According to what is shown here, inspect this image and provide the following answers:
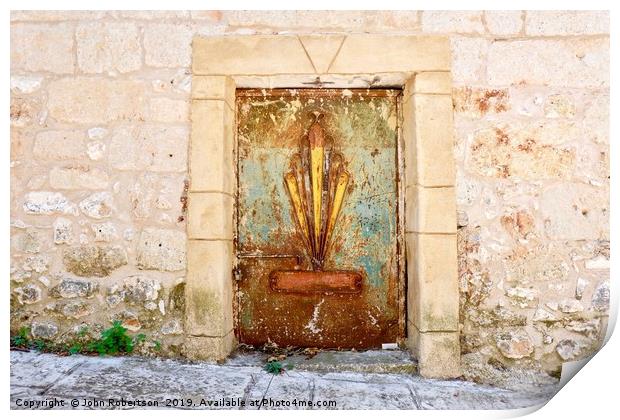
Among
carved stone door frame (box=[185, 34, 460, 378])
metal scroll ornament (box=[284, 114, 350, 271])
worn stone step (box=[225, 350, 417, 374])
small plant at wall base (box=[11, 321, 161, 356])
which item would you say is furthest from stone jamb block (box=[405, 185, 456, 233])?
small plant at wall base (box=[11, 321, 161, 356])

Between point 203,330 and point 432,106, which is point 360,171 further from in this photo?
point 203,330

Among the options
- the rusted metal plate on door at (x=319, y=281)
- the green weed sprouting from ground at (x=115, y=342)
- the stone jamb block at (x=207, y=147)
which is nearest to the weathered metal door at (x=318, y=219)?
the rusted metal plate on door at (x=319, y=281)

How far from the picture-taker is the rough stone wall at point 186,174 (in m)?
2.24

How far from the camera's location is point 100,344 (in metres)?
2.30

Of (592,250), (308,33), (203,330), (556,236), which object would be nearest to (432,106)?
(308,33)

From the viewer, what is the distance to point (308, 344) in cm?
251

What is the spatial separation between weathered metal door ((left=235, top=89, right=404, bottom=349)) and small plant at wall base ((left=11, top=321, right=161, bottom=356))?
58 cm

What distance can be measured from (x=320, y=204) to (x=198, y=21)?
120 centimetres

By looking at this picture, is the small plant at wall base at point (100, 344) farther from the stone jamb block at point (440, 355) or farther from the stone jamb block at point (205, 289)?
the stone jamb block at point (440, 355)

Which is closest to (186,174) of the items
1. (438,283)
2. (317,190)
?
(317,190)

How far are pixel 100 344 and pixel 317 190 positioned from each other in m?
1.44

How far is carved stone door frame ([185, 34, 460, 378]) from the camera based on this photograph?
223cm

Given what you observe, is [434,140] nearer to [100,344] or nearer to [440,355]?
[440,355]

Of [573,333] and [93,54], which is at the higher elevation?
[93,54]
